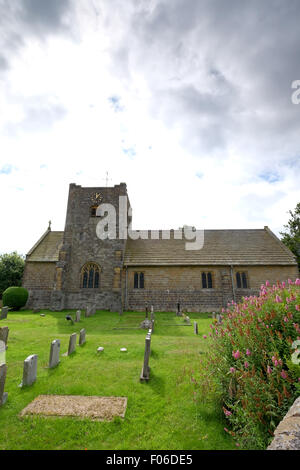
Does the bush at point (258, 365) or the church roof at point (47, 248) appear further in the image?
the church roof at point (47, 248)

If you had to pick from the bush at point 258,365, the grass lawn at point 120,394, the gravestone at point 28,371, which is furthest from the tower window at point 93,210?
the bush at point 258,365

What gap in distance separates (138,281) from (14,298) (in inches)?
475

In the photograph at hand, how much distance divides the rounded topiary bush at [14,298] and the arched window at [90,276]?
19.1 feet

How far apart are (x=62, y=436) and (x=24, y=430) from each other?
883 millimetres

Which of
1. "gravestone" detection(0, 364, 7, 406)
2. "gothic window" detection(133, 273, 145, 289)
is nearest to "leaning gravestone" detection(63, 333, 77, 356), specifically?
"gravestone" detection(0, 364, 7, 406)

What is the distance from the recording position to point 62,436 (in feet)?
13.5

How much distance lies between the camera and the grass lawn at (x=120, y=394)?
399 centimetres

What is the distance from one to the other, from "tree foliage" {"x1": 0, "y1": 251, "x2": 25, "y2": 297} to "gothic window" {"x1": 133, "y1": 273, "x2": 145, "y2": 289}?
1512cm

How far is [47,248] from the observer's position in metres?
25.4

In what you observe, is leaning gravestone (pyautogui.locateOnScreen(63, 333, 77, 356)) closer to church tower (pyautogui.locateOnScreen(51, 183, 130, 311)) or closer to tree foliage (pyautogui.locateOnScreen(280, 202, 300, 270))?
church tower (pyautogui.locateOnScreen(51, 183, 130, 311))

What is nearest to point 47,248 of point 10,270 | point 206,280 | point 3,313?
point 10,270

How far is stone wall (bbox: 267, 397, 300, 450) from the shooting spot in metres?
2.38

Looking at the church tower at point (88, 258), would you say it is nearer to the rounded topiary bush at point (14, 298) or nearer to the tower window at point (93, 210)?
the tower window at point (93, 210)

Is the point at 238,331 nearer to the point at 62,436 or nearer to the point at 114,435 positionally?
the point at 114,435
